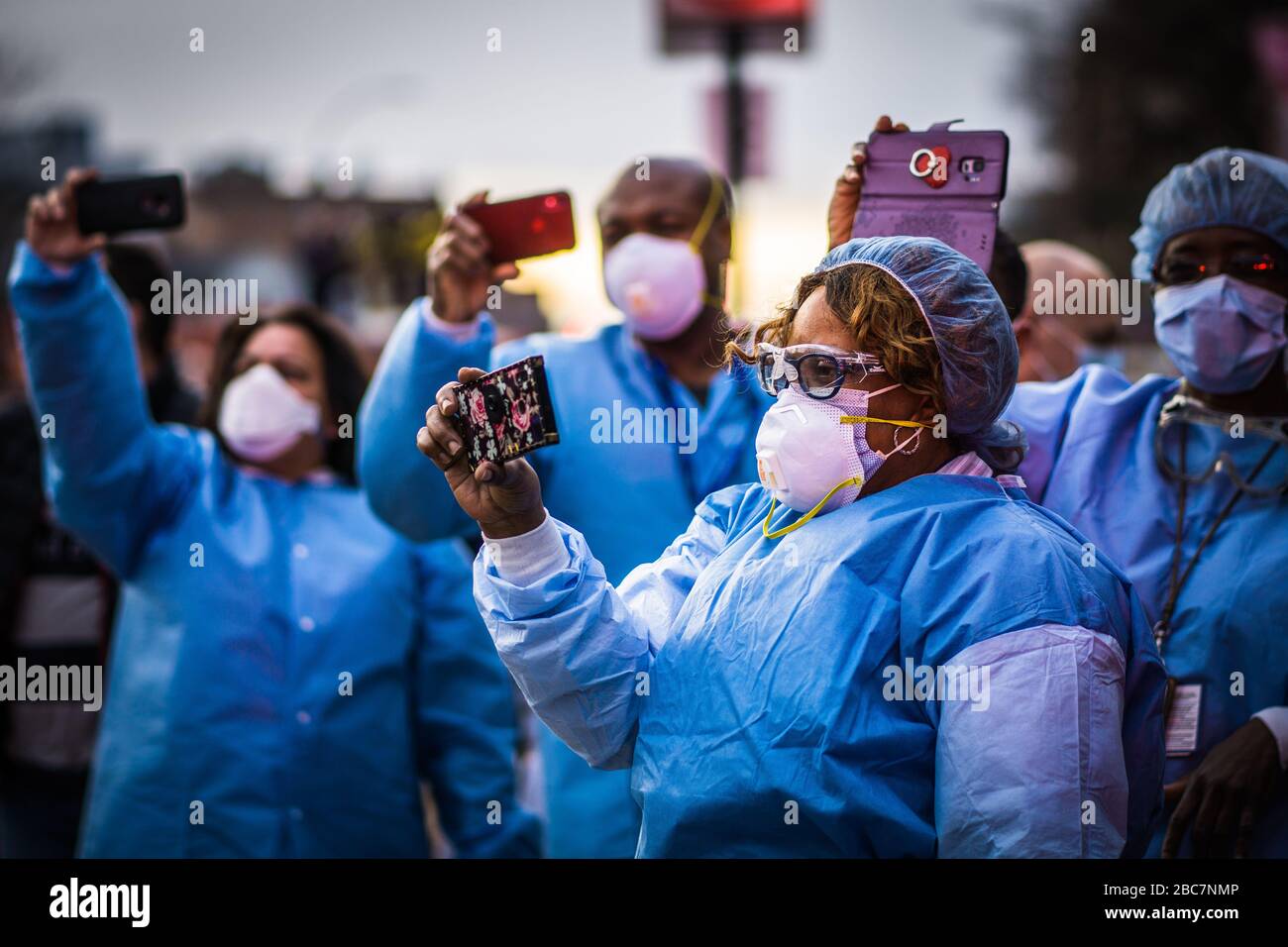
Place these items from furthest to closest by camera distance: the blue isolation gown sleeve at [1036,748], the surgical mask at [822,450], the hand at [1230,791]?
1. the hand at [1230,791]
2. the surgical mask at [822,450]
3. the blue isolation gown sleeve at [1036,748]

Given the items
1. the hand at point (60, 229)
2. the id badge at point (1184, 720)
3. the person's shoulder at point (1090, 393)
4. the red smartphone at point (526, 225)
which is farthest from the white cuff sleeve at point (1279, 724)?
the hand at point (60, 229)

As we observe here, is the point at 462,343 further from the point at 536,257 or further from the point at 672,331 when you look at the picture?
the point at 672,331

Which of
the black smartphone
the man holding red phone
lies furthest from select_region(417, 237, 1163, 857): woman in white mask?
the black smartphone

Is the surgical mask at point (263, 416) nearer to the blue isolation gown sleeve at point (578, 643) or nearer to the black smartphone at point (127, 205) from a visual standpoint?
the black smartphone at point (127, 205)

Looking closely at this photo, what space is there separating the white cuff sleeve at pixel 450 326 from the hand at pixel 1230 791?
5.85 ft

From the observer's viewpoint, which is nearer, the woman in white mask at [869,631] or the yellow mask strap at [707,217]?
the woman in white mask at [869,631]

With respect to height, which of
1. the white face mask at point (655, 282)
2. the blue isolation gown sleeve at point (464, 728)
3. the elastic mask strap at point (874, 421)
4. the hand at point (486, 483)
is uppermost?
the white face mask at point (655, 282)

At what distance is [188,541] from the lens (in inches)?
136

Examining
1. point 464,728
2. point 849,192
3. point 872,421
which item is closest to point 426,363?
point 849,192

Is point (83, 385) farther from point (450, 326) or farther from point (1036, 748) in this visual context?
point (1036, 748)

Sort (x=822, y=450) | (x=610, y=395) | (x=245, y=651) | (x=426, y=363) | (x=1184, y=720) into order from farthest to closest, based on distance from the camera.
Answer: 1. (x=245, y=651)
2. (x=610, y=395)
3. (x=426, y=363)
4. (x=1184, y=720)
5. (x=822, y=450)

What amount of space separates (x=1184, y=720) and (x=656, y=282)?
1.50 meters

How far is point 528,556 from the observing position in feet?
6.98

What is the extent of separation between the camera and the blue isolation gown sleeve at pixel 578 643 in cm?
212
